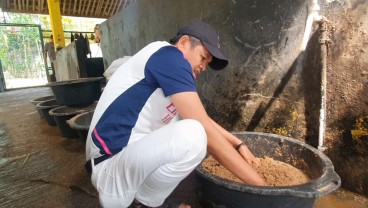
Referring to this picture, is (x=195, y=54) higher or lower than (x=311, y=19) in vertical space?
lower

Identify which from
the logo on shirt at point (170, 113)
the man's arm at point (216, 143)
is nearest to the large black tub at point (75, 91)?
the logo on shirt at point (170, 113)

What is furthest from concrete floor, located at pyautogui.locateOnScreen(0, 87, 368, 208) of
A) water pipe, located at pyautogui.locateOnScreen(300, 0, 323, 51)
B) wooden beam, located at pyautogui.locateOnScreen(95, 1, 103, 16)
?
wooden beam, located at pyautogui.locateOnScreen(95, 1, 103, 16)

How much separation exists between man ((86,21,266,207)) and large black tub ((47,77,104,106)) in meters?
2.18

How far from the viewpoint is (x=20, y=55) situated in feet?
36.4

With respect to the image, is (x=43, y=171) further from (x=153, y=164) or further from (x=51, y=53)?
(x=51, y=53)

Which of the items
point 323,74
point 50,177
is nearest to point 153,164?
point 323,74

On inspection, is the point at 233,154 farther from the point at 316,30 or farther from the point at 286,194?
the point at 316,30

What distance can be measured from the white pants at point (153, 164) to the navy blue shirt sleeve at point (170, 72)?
0.16m

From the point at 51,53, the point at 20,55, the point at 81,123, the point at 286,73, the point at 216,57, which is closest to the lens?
the point at 216,57

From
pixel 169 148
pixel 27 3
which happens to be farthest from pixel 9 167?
pixel 27 3

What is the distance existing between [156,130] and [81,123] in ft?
6.07

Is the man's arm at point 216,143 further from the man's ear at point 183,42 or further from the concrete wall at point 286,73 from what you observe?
the concrete wall at point 286,73

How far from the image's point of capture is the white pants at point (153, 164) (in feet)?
Result: 3.72

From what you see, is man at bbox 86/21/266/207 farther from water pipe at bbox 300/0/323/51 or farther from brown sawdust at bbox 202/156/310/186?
water pipe at bbox 300/0/323/51
